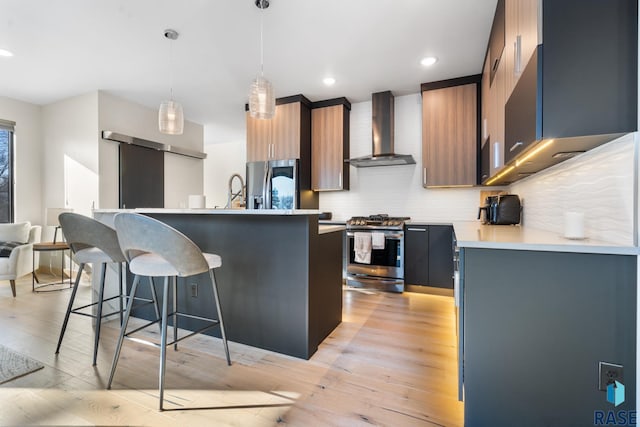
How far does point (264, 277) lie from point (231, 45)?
2.33 metres

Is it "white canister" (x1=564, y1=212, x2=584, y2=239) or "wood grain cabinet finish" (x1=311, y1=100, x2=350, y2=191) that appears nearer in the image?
"white canister" (x1=564, y1=212, x2=584, y2=239)

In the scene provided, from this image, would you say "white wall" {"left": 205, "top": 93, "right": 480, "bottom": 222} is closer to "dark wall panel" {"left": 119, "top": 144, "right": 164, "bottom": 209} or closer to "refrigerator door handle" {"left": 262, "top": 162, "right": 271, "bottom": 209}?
"refrigerator door handle" {"left": 262, "top": 162, "right": 271, "bottom": 209}

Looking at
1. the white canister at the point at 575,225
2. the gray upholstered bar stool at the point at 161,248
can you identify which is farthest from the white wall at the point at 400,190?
the gray upholstered bar stool at the point at 161,248

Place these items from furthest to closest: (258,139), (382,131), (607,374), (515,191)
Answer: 1. (258,139)
2. (382,131)
3. (515,191)
4. (607,374)

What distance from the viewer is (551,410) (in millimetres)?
1244

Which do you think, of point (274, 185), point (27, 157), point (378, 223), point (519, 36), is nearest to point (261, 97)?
point (519, 36)

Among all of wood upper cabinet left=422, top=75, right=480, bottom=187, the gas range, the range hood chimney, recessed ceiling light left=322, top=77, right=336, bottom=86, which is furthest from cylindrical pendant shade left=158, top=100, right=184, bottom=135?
wood upper cabinet left=422, top=75, right=480, bottom=187

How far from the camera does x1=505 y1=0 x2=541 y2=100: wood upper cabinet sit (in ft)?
4.54

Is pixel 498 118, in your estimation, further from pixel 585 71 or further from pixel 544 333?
pixel 544 333

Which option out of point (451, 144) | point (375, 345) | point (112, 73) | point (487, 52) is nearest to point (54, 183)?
point (112, 73)

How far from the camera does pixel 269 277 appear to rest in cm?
217

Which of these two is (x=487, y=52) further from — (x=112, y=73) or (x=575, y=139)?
(x=112, y=73)

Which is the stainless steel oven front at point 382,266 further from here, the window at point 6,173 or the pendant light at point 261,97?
the window at point 6,173

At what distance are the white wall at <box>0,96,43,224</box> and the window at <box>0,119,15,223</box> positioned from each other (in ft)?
0.23
